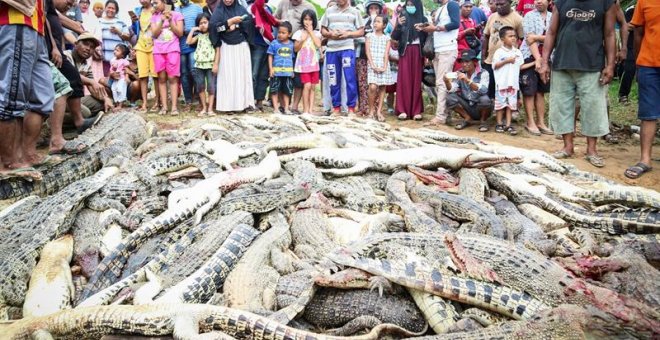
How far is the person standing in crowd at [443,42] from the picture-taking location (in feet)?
29.5

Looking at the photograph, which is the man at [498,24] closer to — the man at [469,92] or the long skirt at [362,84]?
the man at [469,92]

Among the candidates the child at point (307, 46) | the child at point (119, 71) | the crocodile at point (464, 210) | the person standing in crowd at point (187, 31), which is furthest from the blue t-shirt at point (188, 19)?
the crocodile at point (464, 210)

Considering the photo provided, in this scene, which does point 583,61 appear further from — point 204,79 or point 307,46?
point 204,79

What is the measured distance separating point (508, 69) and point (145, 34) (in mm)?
6547

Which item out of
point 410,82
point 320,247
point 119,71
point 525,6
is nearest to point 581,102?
point 525,6

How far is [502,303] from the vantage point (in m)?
2.75

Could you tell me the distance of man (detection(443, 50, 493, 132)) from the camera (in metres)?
9.02

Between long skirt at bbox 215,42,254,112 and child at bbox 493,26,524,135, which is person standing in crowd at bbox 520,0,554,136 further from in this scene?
long skirt at bbox 215,42,254,112

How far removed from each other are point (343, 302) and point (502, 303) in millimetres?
873

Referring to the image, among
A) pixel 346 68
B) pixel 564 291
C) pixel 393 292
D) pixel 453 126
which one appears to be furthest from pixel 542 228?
pixel 346 68

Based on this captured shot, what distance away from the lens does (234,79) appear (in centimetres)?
949

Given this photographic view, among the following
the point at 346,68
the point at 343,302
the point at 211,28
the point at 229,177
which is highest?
the point at 211,28

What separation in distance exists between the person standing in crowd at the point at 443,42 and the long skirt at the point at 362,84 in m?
1.28

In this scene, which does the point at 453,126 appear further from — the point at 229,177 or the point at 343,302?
the point at 343,302
